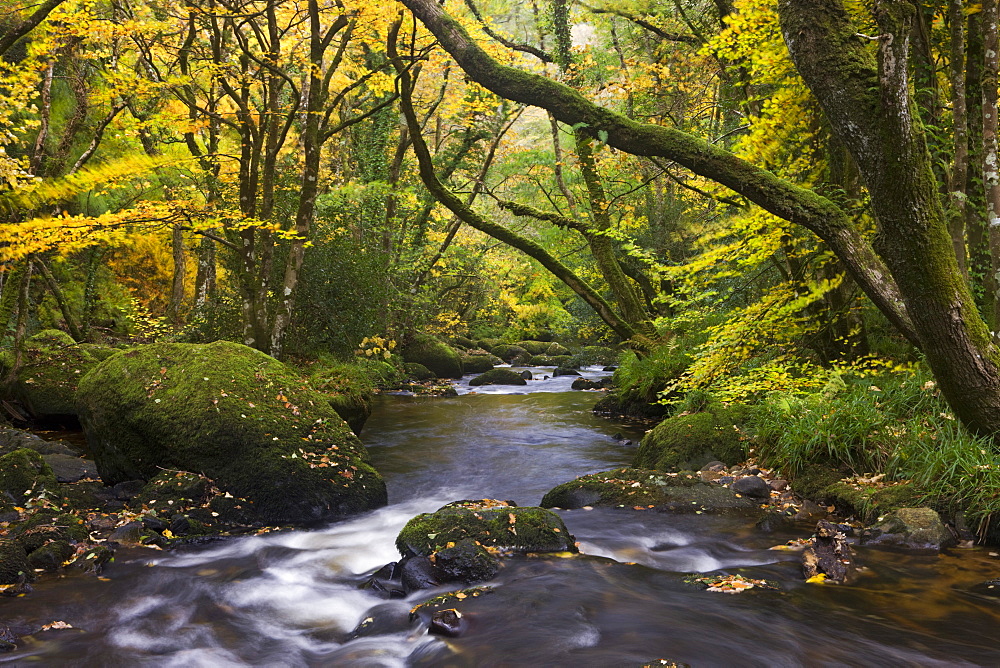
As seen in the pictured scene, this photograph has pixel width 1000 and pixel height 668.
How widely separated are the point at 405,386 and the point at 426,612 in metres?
13.5

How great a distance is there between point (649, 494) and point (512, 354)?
21.3 metres

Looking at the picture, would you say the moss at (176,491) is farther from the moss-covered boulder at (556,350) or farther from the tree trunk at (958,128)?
the moss-covered boulder at (556,350)

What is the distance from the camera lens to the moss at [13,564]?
434cm

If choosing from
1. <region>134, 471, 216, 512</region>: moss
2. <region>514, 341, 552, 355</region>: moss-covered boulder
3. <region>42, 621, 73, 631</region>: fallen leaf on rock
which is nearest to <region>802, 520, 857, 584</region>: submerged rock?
<region>42, 621, 73, 631</region>: fallen leaf on rock

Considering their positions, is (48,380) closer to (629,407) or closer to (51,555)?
(51,555)

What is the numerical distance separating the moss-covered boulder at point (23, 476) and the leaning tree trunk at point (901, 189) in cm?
757

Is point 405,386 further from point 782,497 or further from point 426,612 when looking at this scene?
point 426,612

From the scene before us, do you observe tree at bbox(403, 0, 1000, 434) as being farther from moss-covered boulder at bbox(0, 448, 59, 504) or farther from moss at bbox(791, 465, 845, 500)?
moss-covered boulder at bbox(0, 448, 59, 504)

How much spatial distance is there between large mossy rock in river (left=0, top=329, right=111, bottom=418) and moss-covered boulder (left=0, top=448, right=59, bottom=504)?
4220 mm

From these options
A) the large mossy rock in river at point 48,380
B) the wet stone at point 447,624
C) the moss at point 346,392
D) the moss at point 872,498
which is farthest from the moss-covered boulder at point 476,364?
the wet stone at point 447,624

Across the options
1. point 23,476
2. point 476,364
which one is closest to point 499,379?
point 476,364

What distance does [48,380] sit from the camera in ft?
33.7

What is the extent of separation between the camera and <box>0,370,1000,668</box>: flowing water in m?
3.62

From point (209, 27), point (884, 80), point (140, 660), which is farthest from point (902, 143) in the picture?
point (209, 27)
